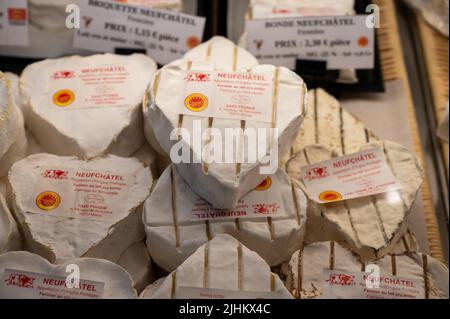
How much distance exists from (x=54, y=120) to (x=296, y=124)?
1.75 ft

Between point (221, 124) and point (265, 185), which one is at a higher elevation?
point (221, 124)

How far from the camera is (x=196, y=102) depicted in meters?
1.23

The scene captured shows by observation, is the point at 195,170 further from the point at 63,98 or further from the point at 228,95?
the point at 63,98

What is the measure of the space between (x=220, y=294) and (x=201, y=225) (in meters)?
0.23

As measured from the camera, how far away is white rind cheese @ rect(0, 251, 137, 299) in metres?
1.03

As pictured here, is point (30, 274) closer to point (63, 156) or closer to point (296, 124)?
point (63, 156)

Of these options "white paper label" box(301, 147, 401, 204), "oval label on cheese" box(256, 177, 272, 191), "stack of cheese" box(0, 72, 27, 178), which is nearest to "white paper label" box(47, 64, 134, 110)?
"stack of cheese" box(0, 72, 27, 178)

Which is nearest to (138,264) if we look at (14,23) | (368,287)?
(368,287)

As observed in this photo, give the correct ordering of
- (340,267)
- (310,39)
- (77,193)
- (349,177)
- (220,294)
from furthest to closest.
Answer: (310,39) → (349,177) → (77,193) → (340,267) → (220,294)

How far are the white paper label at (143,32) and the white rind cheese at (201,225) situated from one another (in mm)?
499

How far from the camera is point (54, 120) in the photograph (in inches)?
51.9

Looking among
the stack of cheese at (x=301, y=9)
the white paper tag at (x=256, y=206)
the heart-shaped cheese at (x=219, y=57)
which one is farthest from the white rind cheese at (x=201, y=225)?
the stack of cheese at (x=301, y=9)

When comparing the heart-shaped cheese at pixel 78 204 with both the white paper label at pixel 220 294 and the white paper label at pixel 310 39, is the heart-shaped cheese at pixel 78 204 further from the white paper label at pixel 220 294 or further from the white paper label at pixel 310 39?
the white paper label at pixel 310 39

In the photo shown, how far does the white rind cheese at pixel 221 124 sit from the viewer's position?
1.14 meters
